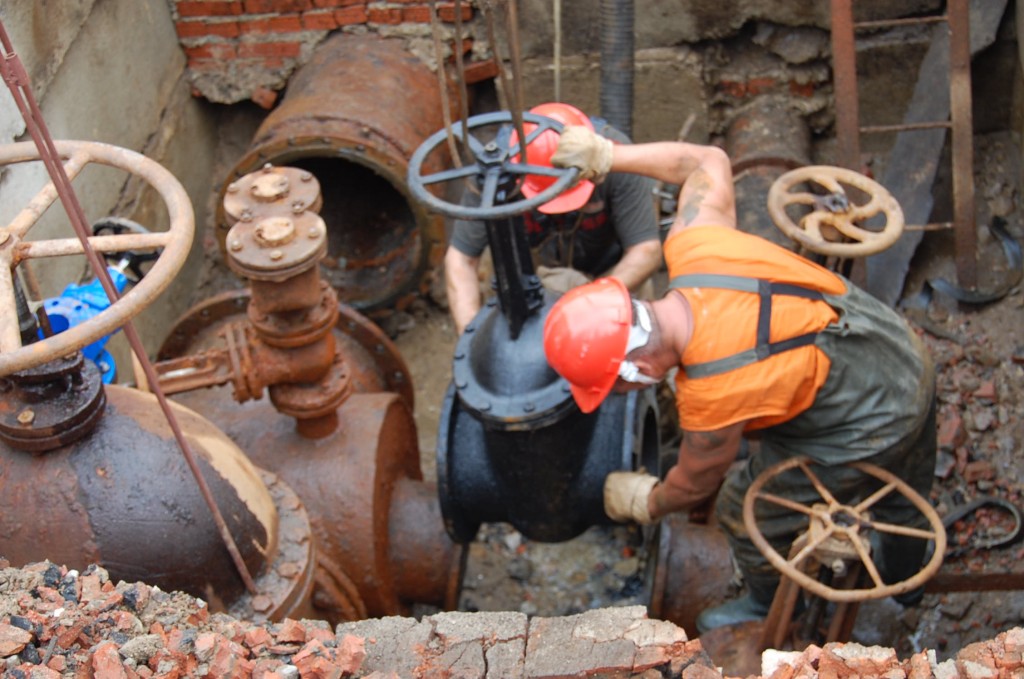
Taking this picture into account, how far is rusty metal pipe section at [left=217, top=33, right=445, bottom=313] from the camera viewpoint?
460cm

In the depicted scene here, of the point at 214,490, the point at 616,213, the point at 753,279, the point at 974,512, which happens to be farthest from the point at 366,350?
the point at 974,512

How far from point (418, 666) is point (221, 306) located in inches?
90.2

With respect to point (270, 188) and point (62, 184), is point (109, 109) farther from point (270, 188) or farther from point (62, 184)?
point (62, 184)

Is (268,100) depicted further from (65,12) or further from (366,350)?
(366,350)

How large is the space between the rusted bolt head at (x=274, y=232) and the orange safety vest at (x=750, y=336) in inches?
43.7

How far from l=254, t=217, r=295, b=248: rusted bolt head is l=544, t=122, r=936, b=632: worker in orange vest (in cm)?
79

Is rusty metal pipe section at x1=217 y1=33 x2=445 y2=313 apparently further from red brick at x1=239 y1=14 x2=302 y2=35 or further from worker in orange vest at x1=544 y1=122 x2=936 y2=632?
worker in orange vest at x1=544 y1=122 x2=936 y2=632

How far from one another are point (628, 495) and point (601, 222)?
4.25 feet

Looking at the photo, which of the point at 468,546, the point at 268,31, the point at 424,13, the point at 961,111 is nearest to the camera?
the point at 468,546

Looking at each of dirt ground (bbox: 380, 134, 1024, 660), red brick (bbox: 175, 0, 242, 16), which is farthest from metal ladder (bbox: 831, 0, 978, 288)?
red brick (bbox: 175, 0, 242, 16)

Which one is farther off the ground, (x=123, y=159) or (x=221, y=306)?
(x=123, y=159)

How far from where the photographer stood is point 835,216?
10.4 ft

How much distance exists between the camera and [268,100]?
18.3 feet

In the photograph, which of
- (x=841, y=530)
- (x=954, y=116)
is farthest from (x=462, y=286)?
(x=954, y=116)
